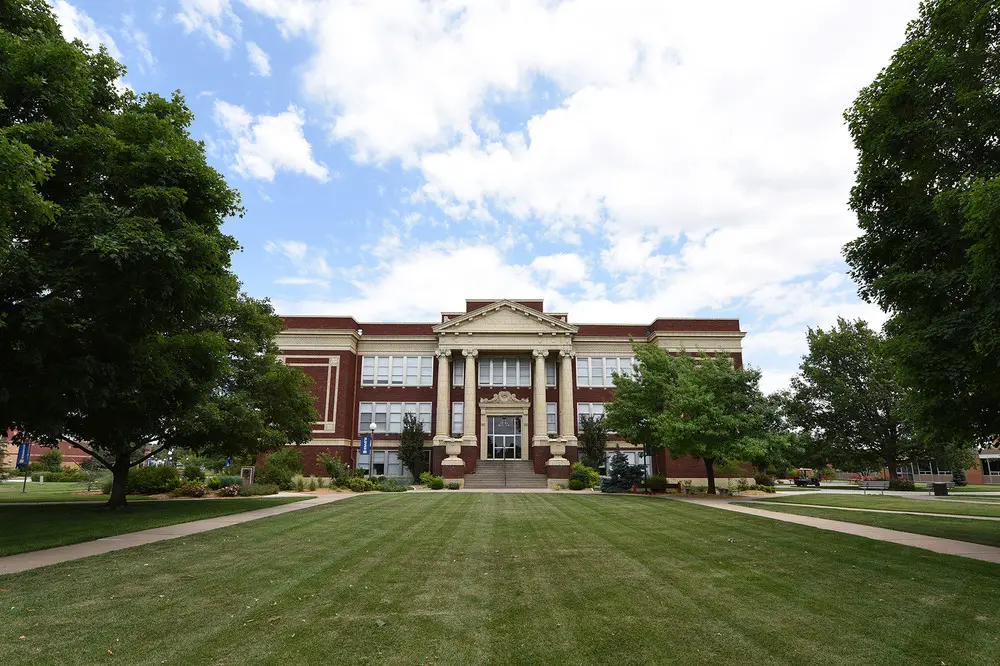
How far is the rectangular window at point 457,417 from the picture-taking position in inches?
1882

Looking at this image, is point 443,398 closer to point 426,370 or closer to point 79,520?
point 426,370

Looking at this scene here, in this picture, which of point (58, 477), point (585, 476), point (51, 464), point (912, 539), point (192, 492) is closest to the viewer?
point (912, 539)

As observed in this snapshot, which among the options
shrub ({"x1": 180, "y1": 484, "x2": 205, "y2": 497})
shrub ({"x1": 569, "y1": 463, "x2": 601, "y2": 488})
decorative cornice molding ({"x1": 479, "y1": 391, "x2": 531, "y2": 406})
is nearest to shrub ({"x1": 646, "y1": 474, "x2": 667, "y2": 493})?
shrub ({"x1": 569, "y1": 463, "x2": 601, "y2": 488})

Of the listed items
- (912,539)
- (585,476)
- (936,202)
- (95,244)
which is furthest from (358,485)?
(936,202)

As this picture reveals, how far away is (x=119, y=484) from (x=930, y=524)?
2557 centimetres

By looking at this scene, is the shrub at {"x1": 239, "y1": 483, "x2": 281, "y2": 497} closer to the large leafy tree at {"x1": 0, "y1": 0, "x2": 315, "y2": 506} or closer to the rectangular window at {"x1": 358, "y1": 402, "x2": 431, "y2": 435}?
the large leafy tree at {"x1": 0, "y1": 0, "x2": 315, "y2": 506}

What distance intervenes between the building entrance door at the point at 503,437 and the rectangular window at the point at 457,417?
224 cm

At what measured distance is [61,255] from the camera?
12695mm

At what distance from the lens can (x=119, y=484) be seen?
20.3m

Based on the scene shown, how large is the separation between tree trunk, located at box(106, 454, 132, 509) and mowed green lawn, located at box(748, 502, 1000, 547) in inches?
908

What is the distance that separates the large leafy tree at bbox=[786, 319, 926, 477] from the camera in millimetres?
45094

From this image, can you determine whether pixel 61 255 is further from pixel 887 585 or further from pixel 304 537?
pixel 887 585

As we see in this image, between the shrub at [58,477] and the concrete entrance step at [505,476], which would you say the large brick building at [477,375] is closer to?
the concrete entrance step at [505,476]

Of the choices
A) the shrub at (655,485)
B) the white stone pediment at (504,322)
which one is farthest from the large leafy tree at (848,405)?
the white stone pediment at (504,322)
